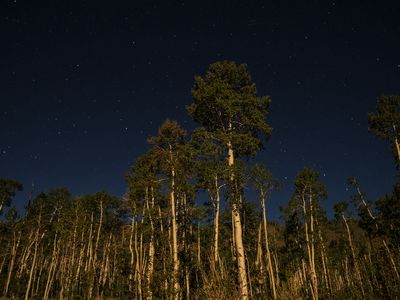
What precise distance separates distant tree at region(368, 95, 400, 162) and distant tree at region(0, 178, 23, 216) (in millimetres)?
42182

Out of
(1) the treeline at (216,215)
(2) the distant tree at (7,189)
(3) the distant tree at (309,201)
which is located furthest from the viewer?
(2) the distant tree at (7,189)

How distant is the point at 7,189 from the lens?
40188 millimetres

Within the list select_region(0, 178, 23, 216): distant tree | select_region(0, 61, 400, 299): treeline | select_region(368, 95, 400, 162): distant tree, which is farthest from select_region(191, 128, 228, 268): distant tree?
select_region(0, 178, 23, 216): distant tree

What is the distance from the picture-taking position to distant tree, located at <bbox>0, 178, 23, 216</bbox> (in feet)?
129

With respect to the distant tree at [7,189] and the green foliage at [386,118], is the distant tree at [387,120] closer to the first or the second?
the green foliage at [386,118]

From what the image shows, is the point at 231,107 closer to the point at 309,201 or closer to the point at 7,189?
the point at 309,201

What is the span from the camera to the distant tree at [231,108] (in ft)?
49.2

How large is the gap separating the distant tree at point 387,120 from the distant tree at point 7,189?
42.2 metres

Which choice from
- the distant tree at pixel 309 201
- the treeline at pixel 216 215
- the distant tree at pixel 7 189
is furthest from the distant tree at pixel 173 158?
the distant tree at pixel 7 189

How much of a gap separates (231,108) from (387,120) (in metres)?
14.5

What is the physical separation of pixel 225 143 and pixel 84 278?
897 inches

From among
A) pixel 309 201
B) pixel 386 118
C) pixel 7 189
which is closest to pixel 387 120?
pixel 386 118

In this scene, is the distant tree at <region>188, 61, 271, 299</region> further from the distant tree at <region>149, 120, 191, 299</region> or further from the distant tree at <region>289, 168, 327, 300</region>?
the distant tree at <region>289, 168, 327, 300</region>

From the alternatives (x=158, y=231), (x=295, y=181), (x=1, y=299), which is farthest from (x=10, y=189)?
(x=295, y=181)
